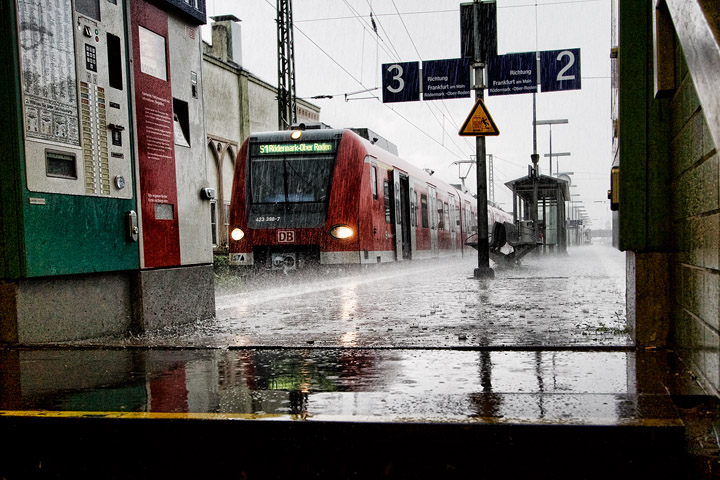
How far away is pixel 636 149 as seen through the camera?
4.18 meters

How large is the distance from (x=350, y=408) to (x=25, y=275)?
266cm

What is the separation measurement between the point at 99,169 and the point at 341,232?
8.02 metres

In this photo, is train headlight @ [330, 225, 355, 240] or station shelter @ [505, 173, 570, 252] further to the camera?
station shelter @ [505, 173, 570, 252]

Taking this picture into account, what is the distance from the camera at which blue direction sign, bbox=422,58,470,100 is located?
14.0 m

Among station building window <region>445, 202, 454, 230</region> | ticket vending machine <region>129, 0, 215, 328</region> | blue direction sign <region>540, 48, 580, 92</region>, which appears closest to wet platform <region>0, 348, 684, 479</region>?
ticket vending machine <region>129, 0, 215, 328</region>

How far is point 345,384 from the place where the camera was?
331 cm

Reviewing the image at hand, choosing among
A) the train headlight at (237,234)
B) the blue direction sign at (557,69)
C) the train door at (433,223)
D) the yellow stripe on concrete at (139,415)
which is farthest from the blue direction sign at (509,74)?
the yellow stripe on concrete at (139,415)

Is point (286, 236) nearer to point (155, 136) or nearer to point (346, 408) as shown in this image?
point (155, 136)

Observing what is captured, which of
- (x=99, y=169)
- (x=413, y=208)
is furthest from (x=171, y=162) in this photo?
(x=413, y=208)

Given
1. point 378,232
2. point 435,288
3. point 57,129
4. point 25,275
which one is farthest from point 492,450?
point 378,232

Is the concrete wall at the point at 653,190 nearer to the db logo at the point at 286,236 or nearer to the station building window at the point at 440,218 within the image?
the db logo at the point at 286,236

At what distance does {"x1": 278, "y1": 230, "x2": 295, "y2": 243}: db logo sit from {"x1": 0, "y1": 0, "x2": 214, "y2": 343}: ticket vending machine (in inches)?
258

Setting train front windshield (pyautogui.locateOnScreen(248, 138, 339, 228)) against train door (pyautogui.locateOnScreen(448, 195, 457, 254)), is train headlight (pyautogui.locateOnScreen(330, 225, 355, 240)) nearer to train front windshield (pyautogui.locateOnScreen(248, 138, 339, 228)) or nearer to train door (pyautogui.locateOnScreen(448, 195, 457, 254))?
train front windshield (pyautogui.locateOnScreen(248, 138, 339, 228))

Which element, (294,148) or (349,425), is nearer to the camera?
(349,425)
